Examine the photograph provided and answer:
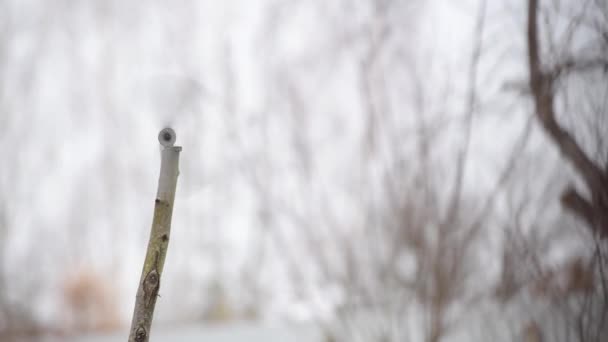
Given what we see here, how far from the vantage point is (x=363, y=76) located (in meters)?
1.58

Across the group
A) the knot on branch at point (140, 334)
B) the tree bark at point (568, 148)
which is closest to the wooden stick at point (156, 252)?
the knot on branch at point (140, 334)

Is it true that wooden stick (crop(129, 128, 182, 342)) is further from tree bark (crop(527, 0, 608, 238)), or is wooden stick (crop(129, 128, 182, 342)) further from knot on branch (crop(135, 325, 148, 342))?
tree bark (crop(527, 0, 608, 238))

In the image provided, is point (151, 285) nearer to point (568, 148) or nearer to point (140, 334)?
point (140, 334)

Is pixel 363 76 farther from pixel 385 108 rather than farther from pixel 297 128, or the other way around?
pixel 297 128

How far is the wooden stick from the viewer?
2.31ft

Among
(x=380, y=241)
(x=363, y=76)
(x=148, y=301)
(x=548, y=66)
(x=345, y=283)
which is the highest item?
(x=363, y=76)

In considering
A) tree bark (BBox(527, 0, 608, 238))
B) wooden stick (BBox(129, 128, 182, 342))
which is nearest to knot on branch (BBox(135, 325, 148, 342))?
wooden stick (BBox(129, 128, 182, 342))

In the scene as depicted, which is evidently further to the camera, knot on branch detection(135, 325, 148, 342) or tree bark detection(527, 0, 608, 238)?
tree bark detection(527, 0, 608, 238)

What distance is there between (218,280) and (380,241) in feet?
11.7

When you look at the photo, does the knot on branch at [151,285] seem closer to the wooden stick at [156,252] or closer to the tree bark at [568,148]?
the wooden stick at [156,252]

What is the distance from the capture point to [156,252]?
2.34ft

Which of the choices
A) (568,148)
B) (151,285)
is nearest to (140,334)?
(151,285)

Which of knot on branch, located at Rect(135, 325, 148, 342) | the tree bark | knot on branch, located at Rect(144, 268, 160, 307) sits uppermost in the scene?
the tree bark

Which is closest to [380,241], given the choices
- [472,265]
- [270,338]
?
[472,265]
